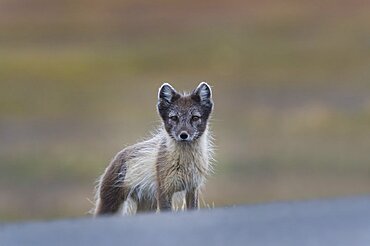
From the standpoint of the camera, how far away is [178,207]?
178 cm

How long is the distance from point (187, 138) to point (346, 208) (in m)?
0.41

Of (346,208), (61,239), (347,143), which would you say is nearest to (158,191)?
(61,239)

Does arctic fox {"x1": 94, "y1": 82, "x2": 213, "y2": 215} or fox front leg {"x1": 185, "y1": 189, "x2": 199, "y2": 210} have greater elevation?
arctic fox {"x1": 94, "y1": 82, "x2": 213, "y2": 215}

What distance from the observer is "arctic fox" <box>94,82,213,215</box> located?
5.68ft

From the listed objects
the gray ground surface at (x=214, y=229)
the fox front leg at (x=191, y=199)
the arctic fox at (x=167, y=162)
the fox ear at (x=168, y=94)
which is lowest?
the gray ground surface at (x=214, y=229)

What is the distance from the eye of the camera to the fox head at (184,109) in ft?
5.65

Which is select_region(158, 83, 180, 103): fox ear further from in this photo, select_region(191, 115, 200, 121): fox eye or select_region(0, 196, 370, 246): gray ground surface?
select_region(0, 196, 370, 246): gray ground surface

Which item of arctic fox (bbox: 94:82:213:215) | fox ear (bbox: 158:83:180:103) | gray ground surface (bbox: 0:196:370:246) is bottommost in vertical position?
gray ground surface (bbox: 0:196:370:246)

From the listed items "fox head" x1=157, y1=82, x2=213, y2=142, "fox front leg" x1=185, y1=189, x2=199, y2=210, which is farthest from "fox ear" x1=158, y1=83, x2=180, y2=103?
"fox front leg" x1=185, y1=189, x2=199, y2=210

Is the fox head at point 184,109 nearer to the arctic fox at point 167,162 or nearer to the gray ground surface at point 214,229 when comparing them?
the arctic fox at point 167,162

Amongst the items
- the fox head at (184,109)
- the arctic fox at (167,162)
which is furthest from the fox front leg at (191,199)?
the fox head at (184,109)

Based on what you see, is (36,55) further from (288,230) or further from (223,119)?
(288,230)

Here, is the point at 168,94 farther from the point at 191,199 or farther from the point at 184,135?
the point at 191,199

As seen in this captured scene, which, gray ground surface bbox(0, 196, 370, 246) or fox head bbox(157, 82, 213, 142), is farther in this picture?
fox head bbox(157, 82, 213, 142)
